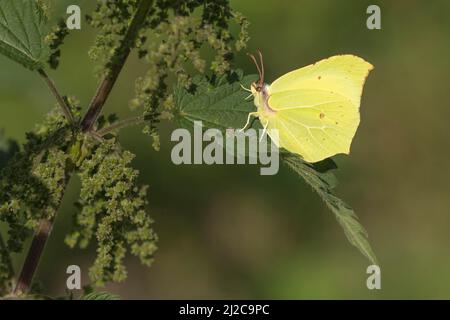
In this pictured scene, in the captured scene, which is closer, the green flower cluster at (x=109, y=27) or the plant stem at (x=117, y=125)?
the green flower cluster at (x=109, y=27)

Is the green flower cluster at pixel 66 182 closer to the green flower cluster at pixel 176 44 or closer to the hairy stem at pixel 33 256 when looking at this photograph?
the hairy stem at pixel 33 256

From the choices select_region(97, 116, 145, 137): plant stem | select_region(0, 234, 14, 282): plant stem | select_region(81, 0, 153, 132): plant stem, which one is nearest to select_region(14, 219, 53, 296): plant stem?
select_region(0, 234, 14, 282): plant stem

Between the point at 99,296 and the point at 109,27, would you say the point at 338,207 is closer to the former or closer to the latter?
the point at 99,296

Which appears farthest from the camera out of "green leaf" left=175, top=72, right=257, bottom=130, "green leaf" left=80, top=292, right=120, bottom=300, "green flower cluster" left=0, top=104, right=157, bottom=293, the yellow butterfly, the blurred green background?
the blurred green background

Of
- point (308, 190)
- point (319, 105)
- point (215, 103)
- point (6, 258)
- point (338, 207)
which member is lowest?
point (6, 258)

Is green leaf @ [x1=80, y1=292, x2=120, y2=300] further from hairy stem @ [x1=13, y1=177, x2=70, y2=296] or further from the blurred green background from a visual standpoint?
the blurred green background

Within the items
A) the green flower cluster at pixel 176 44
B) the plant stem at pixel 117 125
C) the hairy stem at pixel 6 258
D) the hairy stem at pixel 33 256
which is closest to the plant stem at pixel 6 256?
the hairy stem at pixel 6 258

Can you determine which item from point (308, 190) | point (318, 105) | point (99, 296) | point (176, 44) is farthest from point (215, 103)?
point (308, 190)

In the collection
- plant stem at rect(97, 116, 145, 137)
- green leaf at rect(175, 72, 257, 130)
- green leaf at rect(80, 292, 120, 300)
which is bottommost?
green leaf at rect(80, 292, 120, 300)
